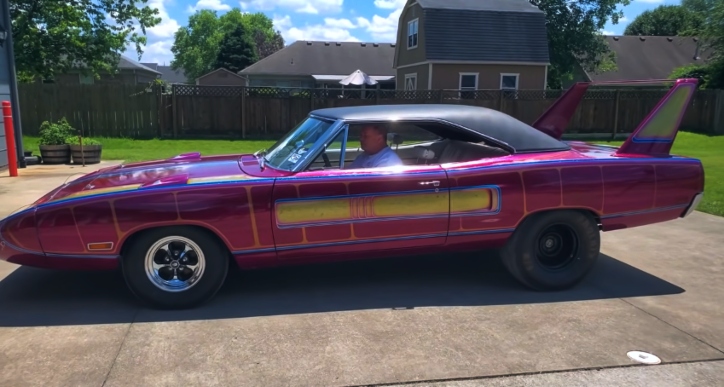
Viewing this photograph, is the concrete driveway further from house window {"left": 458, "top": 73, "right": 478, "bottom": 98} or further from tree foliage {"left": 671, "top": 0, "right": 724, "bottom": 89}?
tree foliage {"left": 671, "top": 0, "right": 724, "bottom": 89}

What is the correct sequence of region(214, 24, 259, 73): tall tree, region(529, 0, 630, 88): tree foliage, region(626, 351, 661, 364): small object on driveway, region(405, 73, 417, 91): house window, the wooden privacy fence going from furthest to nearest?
region(214, 24, 259, 73): tall tree
region(529, 0, 630, 88): tree foliage
region(405, 73, 417, 91): house window
the wooden privacy fence
region(626, 351, 661, 364): small object on driveway

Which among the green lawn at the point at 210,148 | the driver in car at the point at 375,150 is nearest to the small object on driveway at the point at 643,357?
the driver in car at the point at 375,150

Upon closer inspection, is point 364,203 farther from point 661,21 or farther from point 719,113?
point 661,21

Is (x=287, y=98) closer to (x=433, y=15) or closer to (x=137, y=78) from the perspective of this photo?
(x=433, y=15)

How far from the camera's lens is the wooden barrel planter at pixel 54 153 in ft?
40.7

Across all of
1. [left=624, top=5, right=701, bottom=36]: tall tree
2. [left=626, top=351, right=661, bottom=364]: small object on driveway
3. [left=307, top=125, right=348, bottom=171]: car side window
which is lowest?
[left=626, top=351, right=661, bottom=364]: small object on driveway

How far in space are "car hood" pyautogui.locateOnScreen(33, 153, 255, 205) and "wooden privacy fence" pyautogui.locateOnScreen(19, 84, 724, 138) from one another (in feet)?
47.0

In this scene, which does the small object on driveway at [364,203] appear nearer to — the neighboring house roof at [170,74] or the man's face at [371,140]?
the man's face at [371,140]

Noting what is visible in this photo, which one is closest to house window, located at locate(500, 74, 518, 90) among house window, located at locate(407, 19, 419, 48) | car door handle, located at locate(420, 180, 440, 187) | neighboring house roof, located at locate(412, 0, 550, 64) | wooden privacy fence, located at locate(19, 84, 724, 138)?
neighboring house roof, located at locate(412, 0, 550, 64)

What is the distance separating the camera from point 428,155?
541cm

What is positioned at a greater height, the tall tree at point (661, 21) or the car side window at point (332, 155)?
the tall tree at point (661, 21)

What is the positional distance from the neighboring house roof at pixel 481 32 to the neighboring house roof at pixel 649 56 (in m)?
11.9

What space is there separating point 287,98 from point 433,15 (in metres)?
10.4

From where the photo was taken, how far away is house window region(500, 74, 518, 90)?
89.4 feet
